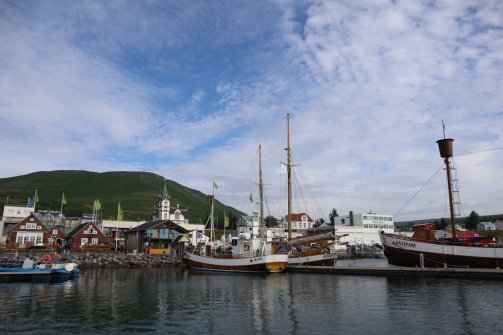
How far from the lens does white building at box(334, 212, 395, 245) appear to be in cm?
11919

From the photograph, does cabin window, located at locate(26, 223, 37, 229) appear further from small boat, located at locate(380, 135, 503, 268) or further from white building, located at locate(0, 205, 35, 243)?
small boat, located at locate(380, 135, 503, 268)

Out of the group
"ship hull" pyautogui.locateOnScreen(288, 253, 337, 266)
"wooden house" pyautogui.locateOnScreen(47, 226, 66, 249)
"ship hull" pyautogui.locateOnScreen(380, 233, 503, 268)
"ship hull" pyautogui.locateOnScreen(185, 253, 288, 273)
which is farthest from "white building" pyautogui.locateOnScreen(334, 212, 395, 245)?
"wooden house" pyautogui.locateOnScreen(47, 226, 66, 249)

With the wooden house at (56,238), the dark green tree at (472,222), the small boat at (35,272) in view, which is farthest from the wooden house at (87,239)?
the dark green tree at (472,222)

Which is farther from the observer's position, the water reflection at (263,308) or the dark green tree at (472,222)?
the dark green tree at (472,222)

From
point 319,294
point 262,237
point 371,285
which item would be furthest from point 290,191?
point 319,294

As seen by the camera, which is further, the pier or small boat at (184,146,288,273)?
small boat at (184,146,288,273)

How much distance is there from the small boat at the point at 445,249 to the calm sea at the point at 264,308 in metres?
6.13

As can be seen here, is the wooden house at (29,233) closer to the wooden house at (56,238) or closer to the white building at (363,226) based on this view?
the wooden house at (56,238)

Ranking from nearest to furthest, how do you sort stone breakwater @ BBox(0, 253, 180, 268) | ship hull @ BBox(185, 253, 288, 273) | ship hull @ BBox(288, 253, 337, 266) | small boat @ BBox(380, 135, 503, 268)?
small boat @ BBox(380, 135, 503, 268), ship hull @ BBox(185, 253, 288, 273), ship hull @ BBox(288, 253, 337, 266), stone breakwater @ BBox(0, 253, 180, 268)

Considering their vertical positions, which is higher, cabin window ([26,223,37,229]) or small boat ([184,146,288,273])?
cabin window ([26,223,37,229])

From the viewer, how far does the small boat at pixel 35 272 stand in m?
38.4

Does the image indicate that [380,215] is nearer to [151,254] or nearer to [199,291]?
[151,254]

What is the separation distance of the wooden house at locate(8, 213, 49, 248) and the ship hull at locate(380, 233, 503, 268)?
63.8 meters

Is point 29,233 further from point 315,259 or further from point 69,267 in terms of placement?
point 315,259
